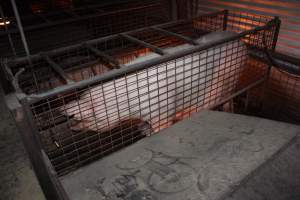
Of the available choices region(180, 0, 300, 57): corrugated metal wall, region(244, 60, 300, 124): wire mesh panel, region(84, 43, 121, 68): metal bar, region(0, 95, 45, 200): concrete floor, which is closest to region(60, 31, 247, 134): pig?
region(84, 43, 121, 68): metal bar

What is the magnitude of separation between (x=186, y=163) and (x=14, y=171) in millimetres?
1431

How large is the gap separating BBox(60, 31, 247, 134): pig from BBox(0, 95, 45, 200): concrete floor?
549 mm

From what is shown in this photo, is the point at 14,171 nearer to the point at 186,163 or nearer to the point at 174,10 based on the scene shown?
the point at 186,163

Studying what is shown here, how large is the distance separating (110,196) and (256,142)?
150 centimetres

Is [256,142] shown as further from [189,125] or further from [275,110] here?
[275,110]

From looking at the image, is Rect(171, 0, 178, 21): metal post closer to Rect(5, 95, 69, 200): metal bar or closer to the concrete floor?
the concrete floor

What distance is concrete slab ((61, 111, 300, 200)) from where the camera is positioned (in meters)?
2.20

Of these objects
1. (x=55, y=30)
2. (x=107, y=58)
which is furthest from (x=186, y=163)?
(x=55, y=30)

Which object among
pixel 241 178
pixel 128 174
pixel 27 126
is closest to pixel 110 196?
pixel 128 174

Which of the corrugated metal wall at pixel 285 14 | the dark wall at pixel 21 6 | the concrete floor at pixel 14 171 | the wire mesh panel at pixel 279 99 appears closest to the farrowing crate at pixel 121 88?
the concrete floor at pixel 14 171

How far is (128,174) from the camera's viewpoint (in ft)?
7.94

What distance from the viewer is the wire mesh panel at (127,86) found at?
239 centimetres

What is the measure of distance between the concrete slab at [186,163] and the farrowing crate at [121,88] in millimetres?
192

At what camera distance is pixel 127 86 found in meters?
2.45
